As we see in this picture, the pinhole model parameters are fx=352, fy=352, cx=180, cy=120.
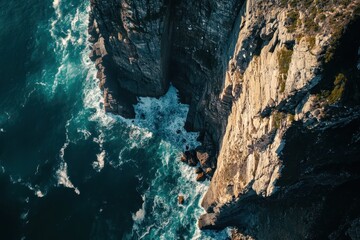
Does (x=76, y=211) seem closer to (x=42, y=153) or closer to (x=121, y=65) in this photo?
(x=42, y=153)

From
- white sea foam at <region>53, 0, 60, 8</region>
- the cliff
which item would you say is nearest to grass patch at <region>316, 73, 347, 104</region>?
the cliff

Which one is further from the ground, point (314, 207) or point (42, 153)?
point (314, 207)

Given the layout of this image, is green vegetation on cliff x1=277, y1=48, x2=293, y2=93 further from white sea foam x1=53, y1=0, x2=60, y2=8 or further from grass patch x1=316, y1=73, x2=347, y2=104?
white sea foam x1=53, y1=0, x2=60, y2=8

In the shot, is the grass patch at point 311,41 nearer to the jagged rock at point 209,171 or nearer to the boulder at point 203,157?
the boulder at point 203,157

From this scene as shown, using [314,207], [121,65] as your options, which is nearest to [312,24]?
[314,207]

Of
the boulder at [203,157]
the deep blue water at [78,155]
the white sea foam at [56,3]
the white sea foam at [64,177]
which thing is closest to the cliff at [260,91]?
the boulder at [203,157]

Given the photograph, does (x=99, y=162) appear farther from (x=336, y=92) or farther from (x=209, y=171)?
(x=336, y=92)

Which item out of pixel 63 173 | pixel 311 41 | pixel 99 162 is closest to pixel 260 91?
pixel 311 41
